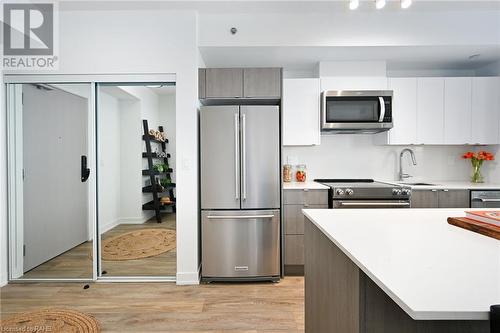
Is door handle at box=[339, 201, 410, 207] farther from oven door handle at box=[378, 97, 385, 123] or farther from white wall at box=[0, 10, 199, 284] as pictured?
white wall at box=[0, 10, 199, 284]

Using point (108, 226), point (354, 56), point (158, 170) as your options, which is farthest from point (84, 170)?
point (354, 56)

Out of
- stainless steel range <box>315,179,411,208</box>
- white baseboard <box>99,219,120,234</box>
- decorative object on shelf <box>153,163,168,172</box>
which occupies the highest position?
decorative object on shelf <box>153,163,168,172</box>

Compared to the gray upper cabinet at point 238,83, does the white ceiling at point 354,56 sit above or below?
above

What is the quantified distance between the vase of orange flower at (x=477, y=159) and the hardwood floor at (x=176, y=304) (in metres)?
2.59

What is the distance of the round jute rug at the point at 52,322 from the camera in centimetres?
209

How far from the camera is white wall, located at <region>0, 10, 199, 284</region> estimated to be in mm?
2893

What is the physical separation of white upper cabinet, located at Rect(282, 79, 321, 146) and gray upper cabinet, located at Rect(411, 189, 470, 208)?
1291 mm

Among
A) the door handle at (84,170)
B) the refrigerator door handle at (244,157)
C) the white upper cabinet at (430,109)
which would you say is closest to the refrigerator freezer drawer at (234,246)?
the refrigerator door handle at (244,157)

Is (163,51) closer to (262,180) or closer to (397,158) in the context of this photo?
(262,180)

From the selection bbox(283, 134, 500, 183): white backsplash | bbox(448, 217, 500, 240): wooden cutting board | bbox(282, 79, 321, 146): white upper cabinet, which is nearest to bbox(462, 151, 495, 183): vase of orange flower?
bbox(283, 134, 500, 183): white backsplash

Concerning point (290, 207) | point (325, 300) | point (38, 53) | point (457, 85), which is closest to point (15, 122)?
point (38, 53)

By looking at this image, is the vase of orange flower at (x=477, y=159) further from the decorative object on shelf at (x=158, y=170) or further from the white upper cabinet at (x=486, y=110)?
the decorative object on shelf at (x=158, y=170)

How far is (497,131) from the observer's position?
336 centimetres

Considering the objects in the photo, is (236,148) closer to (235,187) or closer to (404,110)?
(235,187)
